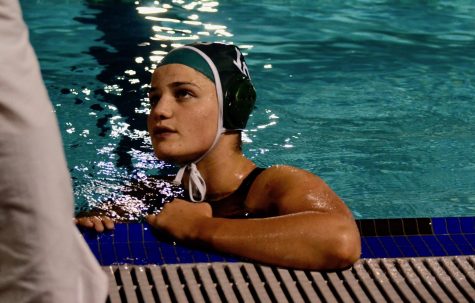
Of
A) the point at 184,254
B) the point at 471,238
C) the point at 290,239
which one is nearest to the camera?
the point at 290,239

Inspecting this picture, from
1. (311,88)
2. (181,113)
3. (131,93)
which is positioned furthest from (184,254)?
(311,88)

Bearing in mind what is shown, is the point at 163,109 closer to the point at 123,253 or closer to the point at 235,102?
the point at 235,102

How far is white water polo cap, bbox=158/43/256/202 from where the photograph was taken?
9.78ft

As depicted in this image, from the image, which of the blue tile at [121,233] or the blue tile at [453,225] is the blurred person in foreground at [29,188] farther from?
the blue tile at [453,225]

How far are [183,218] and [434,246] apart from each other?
1.00m

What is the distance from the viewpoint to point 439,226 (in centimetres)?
325

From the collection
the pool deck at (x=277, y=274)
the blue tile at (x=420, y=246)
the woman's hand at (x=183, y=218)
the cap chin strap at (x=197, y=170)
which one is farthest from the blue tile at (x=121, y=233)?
the blue tile at (x=420, y=246)

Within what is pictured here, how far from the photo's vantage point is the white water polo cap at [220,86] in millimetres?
2980

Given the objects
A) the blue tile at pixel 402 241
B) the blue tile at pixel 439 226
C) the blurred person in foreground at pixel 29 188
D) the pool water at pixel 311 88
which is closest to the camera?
the blurred person in foreground at pixel 29 188

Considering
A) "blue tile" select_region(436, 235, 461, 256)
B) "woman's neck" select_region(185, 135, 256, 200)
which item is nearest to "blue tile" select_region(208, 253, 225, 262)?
"woman's neck" select_region(185, 135, 256, 200)

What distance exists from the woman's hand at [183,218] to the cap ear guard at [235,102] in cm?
34

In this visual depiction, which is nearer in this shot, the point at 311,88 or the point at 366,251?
the point at 366,251

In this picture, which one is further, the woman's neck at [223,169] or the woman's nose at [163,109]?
the woman's neck at [223,169]

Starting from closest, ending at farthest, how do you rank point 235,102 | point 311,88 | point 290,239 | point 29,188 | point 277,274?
point 29,188 < point 290,239 < point 277,274 < point 235,102 < point 311,88
